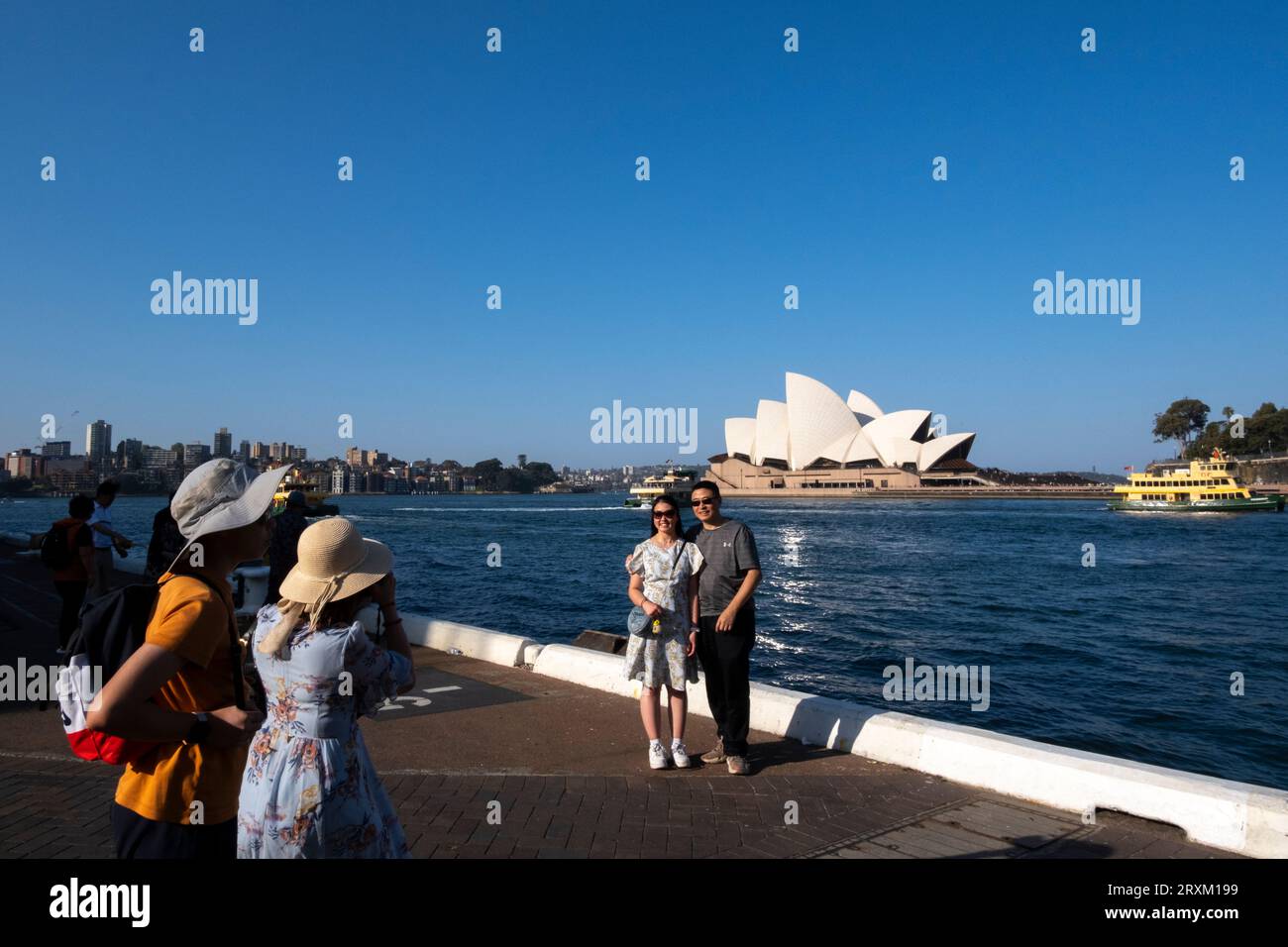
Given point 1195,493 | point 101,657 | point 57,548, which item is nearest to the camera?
point 101,657

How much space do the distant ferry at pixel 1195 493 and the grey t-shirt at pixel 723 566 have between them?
56.2 m

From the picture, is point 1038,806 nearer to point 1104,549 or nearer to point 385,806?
point 385,806

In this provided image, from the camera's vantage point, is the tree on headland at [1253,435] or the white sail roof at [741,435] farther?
the white sail roof at [741,435]

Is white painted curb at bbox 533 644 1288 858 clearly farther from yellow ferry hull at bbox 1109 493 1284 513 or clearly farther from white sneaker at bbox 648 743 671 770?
yellow ferry hull at bbox 1109 493 1284 513

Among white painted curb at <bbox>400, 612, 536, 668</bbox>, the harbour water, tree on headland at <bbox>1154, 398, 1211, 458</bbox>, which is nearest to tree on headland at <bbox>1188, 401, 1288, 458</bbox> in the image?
tree on headland at <bbox>1154, 398, 1211, 458</bbox>

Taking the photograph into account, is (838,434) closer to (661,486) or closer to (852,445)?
(852,445)

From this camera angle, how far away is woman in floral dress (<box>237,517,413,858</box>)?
1809 millimetres

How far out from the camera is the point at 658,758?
4023 millimetres

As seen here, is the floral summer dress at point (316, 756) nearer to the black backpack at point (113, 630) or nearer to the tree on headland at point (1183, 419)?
the black backpack at point (113, 630)

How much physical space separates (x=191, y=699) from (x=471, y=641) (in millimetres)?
5273

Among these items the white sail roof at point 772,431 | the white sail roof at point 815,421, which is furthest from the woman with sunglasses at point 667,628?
the white sail roof at point 772,431

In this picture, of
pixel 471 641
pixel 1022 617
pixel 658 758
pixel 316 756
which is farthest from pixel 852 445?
pixel 316 756

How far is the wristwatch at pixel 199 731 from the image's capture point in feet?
5.47
